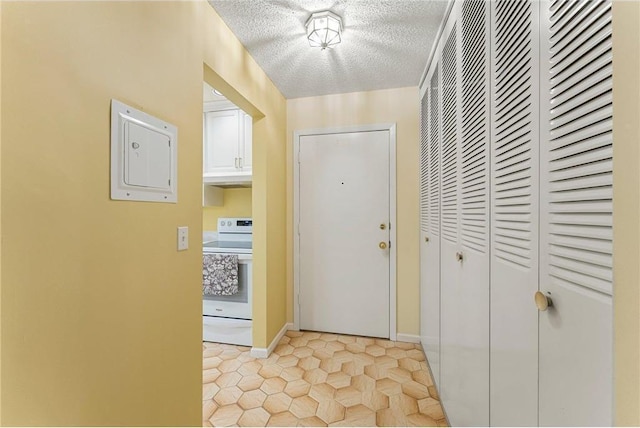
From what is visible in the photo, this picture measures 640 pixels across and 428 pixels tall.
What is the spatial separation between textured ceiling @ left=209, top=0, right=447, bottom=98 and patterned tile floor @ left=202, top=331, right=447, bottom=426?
2.31 meters

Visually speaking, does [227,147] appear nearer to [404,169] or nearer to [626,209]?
[404,169]

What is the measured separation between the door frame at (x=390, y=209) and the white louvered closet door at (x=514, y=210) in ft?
4.96

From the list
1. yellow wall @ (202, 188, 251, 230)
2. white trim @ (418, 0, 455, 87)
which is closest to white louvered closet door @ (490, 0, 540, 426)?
white trim @ (418, 0, 455, 87)

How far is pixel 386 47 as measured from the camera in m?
1.84

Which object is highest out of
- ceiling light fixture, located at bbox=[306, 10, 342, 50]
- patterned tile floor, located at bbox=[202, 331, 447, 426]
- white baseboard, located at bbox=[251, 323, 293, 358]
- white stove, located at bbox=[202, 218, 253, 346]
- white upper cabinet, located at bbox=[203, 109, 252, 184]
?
ceiling light fixture, located at bbox=[306, 10, 342, 50]

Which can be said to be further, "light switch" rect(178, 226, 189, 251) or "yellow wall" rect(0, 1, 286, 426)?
"light switch" rect(178, 226, 189, 251)

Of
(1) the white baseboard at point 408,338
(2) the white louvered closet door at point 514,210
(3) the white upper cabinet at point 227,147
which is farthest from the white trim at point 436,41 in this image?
(1) the white baseboard at point 408,338

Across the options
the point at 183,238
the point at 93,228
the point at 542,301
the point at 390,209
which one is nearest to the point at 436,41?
the point at 390,209

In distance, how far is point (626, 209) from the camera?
1.35 ft

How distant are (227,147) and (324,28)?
155 centimetres

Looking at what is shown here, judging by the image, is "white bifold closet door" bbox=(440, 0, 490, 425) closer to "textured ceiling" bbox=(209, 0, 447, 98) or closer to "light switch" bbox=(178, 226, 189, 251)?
"textured ceiling" bbox=(209, 0, 447, 98)

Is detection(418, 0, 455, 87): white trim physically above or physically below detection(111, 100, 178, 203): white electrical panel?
above

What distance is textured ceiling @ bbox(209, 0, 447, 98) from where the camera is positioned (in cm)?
148

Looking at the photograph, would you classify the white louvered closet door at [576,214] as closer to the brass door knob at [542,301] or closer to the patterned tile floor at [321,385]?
the brass door knob at [542,301]
